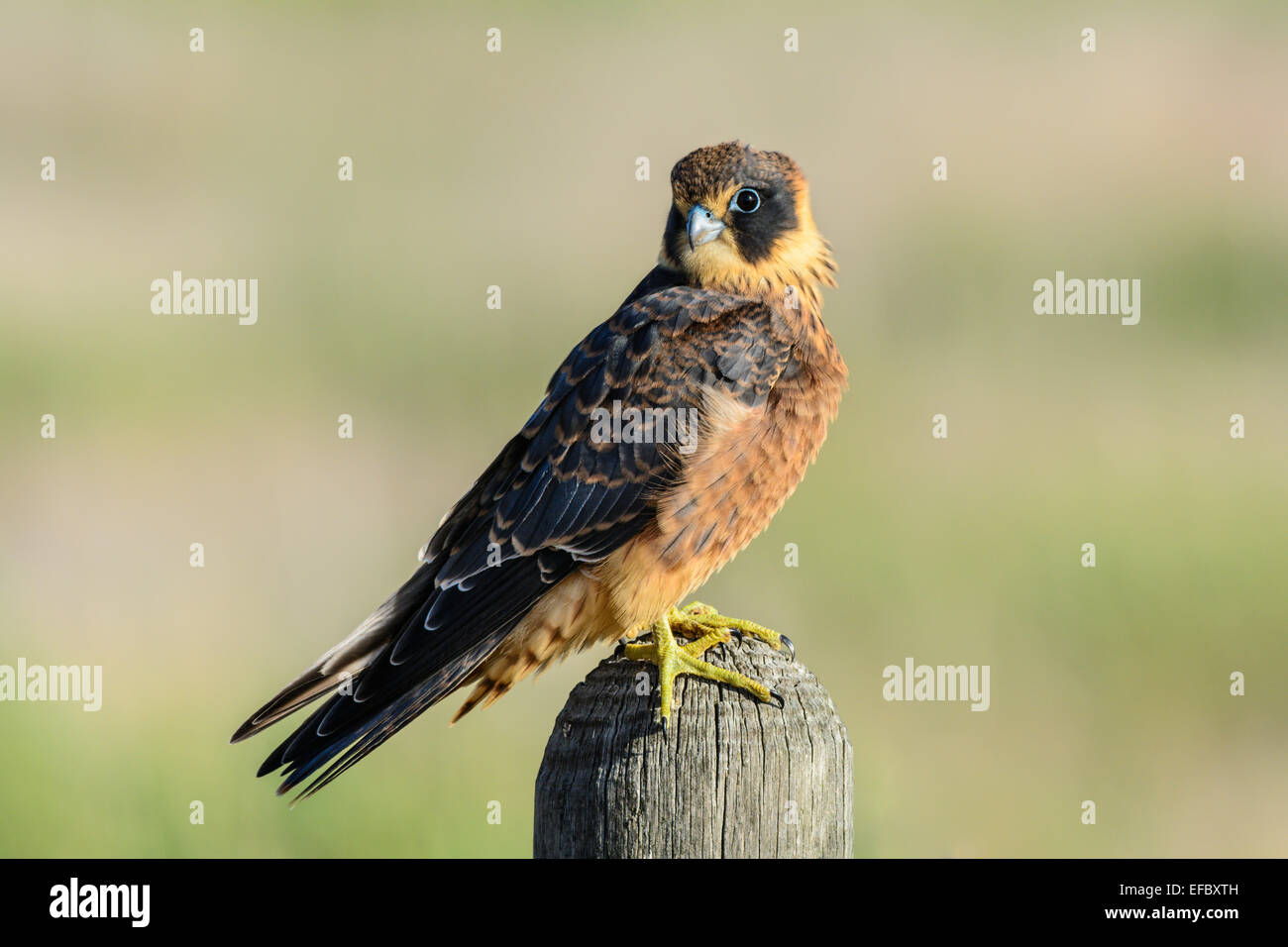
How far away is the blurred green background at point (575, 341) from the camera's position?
7.18 metres

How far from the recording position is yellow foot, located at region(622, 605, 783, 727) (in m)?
3.11

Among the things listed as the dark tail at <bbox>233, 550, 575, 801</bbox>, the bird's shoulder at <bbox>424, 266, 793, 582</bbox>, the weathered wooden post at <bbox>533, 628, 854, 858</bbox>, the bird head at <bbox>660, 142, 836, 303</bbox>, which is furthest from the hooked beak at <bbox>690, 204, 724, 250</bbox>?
the weathered wooden post at <bbox>533, 628, 854, 858</bbox>

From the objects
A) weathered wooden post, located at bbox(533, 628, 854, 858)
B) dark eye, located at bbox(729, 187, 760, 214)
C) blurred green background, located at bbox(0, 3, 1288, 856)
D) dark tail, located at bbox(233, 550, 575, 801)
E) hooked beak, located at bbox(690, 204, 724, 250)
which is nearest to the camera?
weathered wooden post, located at bbox(533, 628, 854, 858)

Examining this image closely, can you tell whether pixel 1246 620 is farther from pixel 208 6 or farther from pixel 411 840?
pixel 208 6

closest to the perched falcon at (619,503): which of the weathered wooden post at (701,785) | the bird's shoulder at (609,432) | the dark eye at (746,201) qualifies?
the bird's shoulder at (609,432)

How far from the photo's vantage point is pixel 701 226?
4.56m

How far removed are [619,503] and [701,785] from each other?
4.51 ft

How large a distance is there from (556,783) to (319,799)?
3.11 m

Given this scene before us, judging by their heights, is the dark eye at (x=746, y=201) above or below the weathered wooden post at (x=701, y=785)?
above

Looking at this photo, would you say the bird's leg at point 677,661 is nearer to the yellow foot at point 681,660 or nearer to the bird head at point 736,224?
the yellow foot at point 681,660

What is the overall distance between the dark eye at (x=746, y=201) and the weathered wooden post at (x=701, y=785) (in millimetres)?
2084

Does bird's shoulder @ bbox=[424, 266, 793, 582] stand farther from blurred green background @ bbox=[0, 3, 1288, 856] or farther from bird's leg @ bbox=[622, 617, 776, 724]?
blurred green background @ bbox=[0, 3, 1288, 856]

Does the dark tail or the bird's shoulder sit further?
the bird's shoulder

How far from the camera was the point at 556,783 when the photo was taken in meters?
2.97
